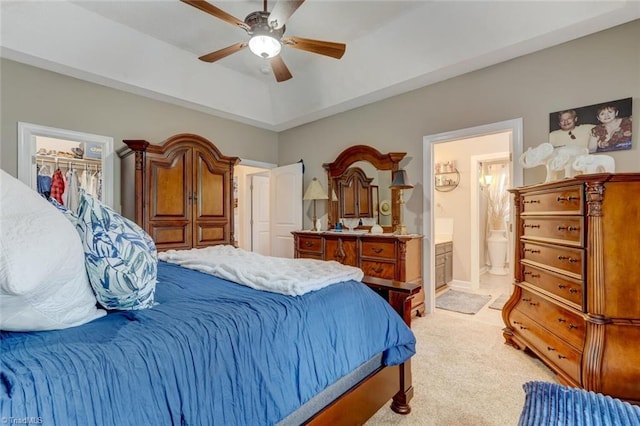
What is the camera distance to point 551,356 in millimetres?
2164

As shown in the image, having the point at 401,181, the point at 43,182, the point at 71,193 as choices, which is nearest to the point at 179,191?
the point at 71,193

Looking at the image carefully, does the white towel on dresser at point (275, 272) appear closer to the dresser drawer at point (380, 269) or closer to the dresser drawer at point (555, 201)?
the dresser drawer at point (555, 201)

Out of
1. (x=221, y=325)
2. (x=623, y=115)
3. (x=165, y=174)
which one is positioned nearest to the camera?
(x=221, y=325)

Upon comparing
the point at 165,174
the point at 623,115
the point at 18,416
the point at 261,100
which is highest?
the point at 261,100

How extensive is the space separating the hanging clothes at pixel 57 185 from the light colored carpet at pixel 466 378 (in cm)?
349

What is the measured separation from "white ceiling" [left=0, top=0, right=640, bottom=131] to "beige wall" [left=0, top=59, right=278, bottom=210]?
0.13 meters

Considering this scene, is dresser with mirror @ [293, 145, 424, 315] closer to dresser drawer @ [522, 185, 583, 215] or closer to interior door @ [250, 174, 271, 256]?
dresser drawer @ [522, 185, 583, 215]

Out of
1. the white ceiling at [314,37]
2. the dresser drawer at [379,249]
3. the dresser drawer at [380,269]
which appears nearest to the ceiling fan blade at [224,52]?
the white ceiling at [314,37]

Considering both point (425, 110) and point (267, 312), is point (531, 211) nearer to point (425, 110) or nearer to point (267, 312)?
point (425, 110)

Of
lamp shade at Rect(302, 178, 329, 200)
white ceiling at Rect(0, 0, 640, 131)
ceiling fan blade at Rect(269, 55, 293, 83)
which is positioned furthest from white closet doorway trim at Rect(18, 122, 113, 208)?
lamp shade at Rect(302, 178, 329, 200)

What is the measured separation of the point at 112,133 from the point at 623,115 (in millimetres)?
4917

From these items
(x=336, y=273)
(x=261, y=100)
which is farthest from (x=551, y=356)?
(x=261, y=100)

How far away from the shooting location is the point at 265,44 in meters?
2.29

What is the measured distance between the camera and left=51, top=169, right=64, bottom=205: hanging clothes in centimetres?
308
